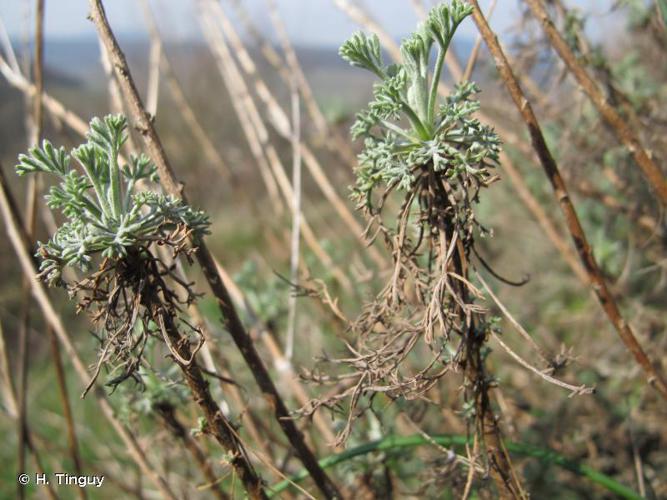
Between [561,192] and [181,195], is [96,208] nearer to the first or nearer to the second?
[181,195]

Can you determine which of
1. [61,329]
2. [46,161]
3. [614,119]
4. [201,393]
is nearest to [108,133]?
[46,161]

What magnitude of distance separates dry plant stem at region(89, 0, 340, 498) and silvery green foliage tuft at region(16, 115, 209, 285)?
6cm

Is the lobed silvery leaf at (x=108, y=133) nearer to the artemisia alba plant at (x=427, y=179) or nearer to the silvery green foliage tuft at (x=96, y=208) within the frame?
the silvery green foliage tuft at (x=96, y=208)

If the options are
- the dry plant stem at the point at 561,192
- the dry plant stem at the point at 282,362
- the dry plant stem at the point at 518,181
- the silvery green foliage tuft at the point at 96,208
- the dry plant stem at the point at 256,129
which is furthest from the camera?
the dry plant stem at the point at 256,129

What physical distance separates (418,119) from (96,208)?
259mm

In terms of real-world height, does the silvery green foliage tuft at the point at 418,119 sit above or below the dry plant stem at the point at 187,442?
above

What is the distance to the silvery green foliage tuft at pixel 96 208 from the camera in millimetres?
437

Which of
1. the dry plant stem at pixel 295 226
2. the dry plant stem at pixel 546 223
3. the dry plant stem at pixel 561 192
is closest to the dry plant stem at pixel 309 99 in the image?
the dry plant stem at pixel 295 226

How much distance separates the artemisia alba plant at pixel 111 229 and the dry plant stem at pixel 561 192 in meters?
0.31

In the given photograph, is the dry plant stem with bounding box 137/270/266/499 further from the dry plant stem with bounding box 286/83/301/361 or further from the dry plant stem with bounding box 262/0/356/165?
the dry plant stem with bounding box 262/0/356/165

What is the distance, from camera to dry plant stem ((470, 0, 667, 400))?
560mm

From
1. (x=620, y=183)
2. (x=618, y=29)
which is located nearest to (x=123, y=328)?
(x=620, y=183)

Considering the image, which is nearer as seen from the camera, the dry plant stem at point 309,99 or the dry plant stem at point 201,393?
the dry plant stem at point 201,393

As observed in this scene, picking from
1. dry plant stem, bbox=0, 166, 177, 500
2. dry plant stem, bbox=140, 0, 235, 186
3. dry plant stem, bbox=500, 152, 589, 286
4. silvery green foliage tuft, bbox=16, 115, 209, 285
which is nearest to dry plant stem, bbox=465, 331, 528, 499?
silvery green foliage tuft, bbox=16, 115, 209, 285
